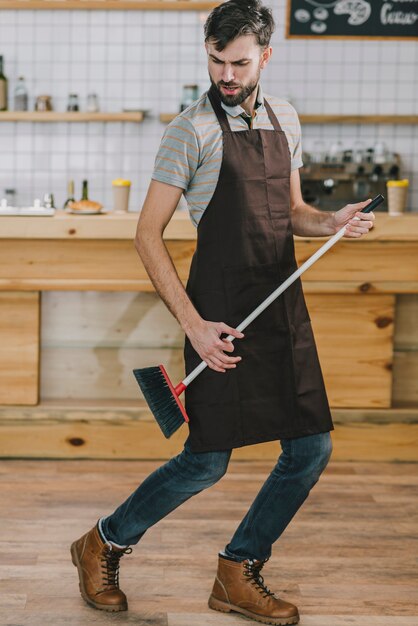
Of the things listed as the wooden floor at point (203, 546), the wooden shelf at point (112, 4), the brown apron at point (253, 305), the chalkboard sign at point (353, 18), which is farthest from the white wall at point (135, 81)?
the brown apron at point (253, 305)

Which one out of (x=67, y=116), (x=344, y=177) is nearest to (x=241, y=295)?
(x=344, y=177)

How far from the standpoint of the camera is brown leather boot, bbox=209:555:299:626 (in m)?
2.33

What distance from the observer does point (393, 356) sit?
12.7 feet

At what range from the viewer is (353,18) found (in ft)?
16.0

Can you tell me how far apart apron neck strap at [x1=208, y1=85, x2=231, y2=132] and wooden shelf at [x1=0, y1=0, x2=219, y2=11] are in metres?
2.72

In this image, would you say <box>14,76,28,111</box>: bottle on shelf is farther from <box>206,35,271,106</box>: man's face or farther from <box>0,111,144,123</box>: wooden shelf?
<box>206,35,271,106</box>: man's face

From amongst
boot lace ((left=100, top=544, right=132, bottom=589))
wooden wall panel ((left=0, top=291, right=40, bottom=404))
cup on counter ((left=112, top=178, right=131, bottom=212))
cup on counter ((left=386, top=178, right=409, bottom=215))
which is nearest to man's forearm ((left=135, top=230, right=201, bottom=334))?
boot lace ((left=100, top=544, right=132, bottom=589))

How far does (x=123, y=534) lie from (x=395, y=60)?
347 cm

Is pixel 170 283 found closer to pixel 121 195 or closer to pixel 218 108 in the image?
pixel 218 108

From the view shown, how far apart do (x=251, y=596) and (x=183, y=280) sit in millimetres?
1594

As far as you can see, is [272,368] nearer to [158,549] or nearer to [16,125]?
[158,549]

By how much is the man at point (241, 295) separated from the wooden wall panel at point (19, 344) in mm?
1461

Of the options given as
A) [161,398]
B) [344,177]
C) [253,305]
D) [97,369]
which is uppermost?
[344,177]

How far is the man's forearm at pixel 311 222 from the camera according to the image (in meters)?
2.32
